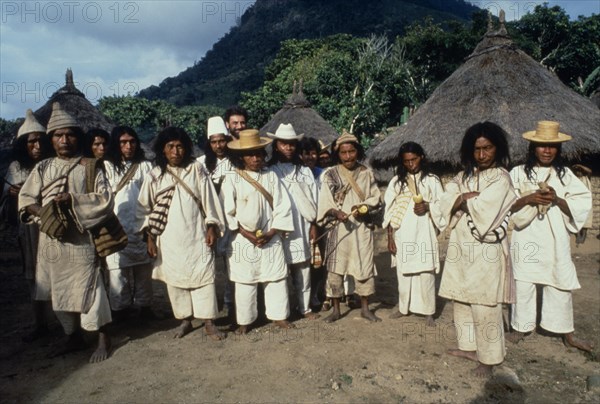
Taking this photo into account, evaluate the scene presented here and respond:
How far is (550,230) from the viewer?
399cm

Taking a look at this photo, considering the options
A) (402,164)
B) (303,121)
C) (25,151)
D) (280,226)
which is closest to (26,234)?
Result: (25,151)

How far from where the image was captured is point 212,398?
316 cm

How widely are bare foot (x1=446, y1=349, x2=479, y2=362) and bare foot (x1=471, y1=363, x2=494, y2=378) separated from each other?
0.44 feet

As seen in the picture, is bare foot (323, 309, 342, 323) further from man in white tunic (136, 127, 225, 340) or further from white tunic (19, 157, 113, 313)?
white tunic (19, 157, 113, 313)

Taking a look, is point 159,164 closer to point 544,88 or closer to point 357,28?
point 544,88

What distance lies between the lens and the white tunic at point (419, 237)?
4.42 m

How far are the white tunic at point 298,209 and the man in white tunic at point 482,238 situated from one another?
1676mm

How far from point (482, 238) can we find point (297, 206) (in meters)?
2.11

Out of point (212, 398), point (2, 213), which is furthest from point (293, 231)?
point (2, 213)

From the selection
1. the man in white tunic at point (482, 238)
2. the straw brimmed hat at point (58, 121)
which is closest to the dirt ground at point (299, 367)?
the man in white tunic at point (482, 238)

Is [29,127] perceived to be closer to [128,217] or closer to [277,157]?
[128,217]

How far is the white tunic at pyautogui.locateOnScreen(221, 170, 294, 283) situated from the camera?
4.29 metres

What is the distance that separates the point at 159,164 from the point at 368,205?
7.06 feet

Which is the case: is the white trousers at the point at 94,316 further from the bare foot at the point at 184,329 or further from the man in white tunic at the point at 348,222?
the man in white tunic at the point at 348,222
